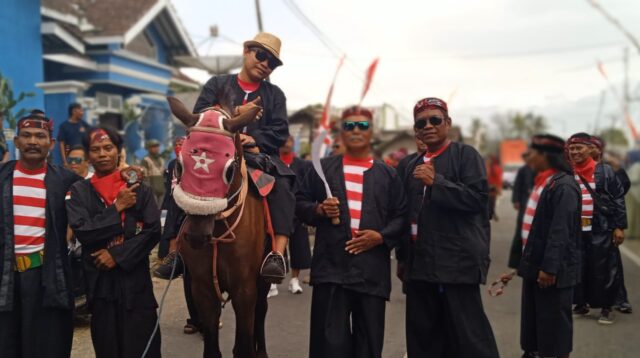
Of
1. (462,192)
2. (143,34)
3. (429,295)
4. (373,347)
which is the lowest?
(373,347)

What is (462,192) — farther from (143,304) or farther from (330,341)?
(143,304)

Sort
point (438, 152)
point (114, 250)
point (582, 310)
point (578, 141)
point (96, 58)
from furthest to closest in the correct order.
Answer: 1. point (96, 58)
2. point (582, 310)
3. point (578, 141)
4. point (438, 152)
5. point (114, 250)

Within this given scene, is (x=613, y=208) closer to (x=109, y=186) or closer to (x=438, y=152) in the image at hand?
(x=438, y=152)

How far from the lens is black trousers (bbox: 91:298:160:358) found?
4168 mm

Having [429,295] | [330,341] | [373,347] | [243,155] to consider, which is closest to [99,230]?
[243,155]

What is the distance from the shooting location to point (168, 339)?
6.34 metres

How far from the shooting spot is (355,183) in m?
4.46

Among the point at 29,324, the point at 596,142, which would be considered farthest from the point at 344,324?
the point at 596,142

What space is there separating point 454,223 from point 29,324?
9.94ft

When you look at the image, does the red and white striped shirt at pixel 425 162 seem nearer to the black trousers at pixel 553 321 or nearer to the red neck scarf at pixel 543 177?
the red neck scarf at pixel 543 177

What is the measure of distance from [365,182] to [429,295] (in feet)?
3.22

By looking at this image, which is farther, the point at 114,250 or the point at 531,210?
the point at 531,210

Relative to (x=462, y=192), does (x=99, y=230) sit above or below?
below

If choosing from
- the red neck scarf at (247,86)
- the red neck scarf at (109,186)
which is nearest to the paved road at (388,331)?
the red neck scarf at (109,186)
